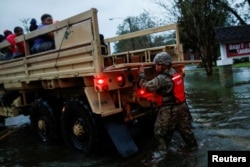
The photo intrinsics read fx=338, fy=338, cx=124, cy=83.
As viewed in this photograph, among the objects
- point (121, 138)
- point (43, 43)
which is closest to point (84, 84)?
point (121, 138)

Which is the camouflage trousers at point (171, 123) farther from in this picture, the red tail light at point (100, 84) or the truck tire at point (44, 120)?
the truck tire at point (44, 120)


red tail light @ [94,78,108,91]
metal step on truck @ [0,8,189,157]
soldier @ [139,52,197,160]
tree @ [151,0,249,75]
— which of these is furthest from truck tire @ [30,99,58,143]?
tree @ [151,0,249,75]

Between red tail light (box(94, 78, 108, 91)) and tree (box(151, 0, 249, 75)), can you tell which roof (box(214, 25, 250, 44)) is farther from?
red tail light (box(94, 78, 108, 91))

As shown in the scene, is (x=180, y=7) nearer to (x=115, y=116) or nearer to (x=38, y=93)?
(x=38, y=93)

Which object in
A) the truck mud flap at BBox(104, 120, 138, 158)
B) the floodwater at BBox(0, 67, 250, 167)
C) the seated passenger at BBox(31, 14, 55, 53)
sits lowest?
the floodwater at BBox(0, 67, 250, 167)

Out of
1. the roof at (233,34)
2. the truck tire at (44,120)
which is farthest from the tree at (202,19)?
the truck tire at (44,120)

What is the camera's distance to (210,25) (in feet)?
65.8

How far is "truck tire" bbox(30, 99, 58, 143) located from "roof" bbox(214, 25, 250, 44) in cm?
924

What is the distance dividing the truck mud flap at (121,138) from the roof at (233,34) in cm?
955

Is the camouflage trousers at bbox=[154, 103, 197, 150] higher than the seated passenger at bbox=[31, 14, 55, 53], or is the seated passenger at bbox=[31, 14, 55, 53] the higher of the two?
the seated passenger at bbox=[31, 14, 55, 53]

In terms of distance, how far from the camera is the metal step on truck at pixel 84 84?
17.1 feet

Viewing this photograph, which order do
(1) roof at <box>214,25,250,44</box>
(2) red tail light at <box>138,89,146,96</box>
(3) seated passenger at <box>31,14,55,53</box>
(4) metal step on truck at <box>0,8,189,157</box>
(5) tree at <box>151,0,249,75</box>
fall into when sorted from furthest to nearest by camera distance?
1. (5) tree at <box>151,0,249,75</box>
2. (1) roof at <box>214,25,250,44</box>
3. (3) seated passenger at <box>31,14,55,53</box>
4. (2) red tail light at <box>138,89,146,96</box>
5. (4) metal step on truck at <box>0,8,189,157</box>

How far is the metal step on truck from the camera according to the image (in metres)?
5.23

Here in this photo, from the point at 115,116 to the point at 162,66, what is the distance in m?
1.16
